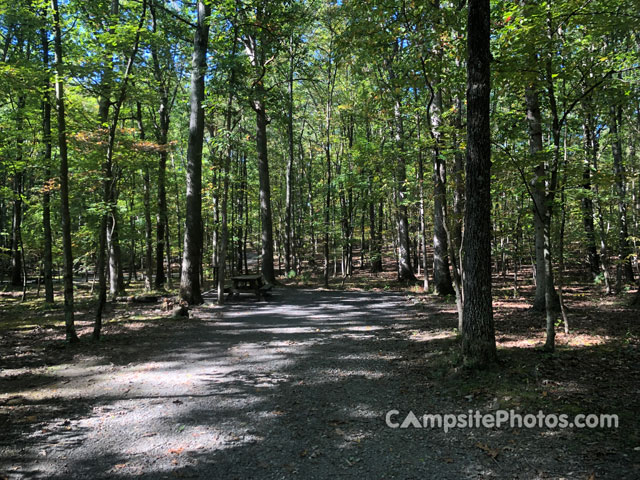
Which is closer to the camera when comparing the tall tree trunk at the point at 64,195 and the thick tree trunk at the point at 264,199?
the tall tree trunk at the point at 64,195

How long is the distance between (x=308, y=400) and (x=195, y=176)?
30.7ft

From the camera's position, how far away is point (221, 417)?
406cm

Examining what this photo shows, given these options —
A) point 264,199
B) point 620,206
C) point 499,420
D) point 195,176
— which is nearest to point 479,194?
point 499,420

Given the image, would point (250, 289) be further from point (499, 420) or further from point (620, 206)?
point (620, 206)

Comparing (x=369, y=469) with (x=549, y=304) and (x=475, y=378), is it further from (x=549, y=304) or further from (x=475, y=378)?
(x=549, y=304)

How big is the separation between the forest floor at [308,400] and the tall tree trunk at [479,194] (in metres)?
0.48

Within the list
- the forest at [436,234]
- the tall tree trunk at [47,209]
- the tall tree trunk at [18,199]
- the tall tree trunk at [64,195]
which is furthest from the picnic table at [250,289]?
the tall tree trunk at [18,199]

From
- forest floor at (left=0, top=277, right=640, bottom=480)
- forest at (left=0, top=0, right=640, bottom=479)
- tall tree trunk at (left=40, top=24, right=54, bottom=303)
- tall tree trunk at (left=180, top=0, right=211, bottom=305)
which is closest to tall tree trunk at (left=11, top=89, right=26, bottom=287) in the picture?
forest at (left=0, top=0, right=640, bottom=479)

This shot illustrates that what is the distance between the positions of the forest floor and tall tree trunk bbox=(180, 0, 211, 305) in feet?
10.5

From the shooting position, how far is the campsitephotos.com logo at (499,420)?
11.4 feet

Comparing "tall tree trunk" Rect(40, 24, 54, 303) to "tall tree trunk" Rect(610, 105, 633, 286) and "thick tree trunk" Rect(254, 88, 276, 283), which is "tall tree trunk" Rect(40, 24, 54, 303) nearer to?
"thick tree trunk" Rect(254, 88, 276, 283)

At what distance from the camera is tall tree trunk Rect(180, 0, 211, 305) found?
1138 centimetres

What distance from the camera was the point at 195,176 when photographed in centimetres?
1177

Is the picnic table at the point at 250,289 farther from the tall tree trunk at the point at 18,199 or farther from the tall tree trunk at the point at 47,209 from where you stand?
the tall tree trunk at the point at 18,199
